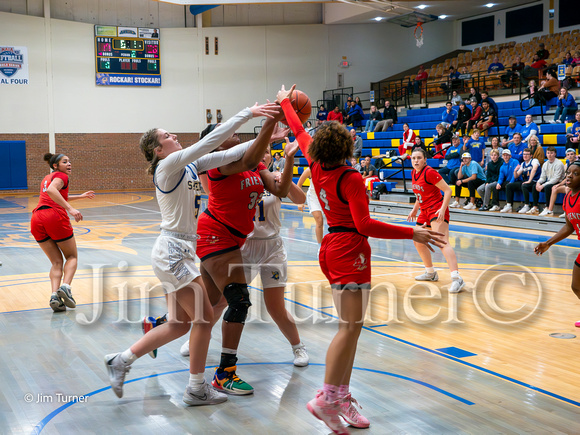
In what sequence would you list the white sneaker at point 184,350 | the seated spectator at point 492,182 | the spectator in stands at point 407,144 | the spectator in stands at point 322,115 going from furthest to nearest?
the spectator in stands at point 322,115 → the spectator in stands at point 407,144 → the seated spectator at point 492,182 → the white sneaker at point 184,350

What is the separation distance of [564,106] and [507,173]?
3.22m

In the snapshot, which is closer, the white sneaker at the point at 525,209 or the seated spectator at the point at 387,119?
the white sneaker at the point at 525,209

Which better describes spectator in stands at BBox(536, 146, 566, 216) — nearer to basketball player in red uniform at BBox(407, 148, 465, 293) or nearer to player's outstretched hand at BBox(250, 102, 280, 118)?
basketball player in red uniform at BBox(407, 148, 465, 293)

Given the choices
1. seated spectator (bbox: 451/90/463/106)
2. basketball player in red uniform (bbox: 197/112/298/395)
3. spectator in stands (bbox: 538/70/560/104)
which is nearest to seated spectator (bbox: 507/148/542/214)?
spectator in stands (bbox: 538/70/560/104)

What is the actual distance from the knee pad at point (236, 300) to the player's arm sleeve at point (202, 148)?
906 mm

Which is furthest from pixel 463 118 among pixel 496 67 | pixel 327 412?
pixel 327 412

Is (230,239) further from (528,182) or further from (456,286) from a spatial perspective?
(528,182)

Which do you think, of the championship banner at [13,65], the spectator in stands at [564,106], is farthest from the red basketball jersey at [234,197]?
the championship banner at [13,65]

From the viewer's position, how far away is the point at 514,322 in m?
6.07

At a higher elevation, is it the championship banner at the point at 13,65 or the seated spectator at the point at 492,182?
the championship banner at the point at 13,65

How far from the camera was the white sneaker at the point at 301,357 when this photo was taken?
479 cm

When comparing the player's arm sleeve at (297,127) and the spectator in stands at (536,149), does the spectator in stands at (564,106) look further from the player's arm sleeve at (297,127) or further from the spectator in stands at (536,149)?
the player's arm sleeve at (297,127)

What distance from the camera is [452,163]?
53.2ft

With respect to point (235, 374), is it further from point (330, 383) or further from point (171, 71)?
point (171, 71)
